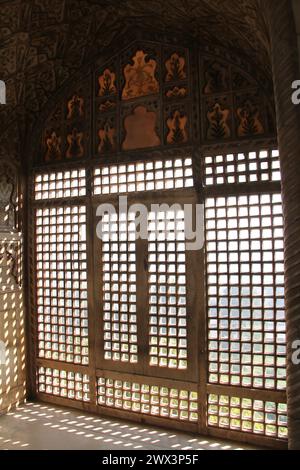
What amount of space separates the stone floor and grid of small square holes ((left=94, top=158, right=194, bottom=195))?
3.19 m

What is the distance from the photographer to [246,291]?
5105 mm

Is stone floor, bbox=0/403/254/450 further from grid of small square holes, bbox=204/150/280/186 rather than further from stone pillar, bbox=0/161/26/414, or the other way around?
Answer: grid of small square holes, bbox=204/150/280/186

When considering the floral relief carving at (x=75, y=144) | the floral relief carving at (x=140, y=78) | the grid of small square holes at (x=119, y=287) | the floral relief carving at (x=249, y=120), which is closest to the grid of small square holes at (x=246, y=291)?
the floral relief carving at (x=249, y=120)

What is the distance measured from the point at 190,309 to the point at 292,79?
3.68 meters

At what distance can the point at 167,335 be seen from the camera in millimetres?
5555

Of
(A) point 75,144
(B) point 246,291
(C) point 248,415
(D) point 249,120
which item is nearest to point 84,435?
(C) point 248,415

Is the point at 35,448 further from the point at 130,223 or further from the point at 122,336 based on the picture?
the point at 130,223

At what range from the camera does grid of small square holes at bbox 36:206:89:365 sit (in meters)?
6.21

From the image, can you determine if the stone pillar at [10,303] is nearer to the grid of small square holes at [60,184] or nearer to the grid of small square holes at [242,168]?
the grid of small square holes at [60,184]

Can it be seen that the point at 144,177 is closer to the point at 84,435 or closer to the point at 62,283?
the point at 62,283

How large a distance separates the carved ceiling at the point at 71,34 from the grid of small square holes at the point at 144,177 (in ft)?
4.94

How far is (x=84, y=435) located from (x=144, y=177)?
3.47 m

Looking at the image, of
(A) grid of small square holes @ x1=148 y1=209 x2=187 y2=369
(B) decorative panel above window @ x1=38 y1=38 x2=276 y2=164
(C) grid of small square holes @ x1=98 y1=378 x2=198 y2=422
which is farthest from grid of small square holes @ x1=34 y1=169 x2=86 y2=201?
(C) grid of small square holes @ x1=98 y1=378 x2=198 y2=422

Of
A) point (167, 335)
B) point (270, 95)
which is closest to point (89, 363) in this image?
point (167, 335)
